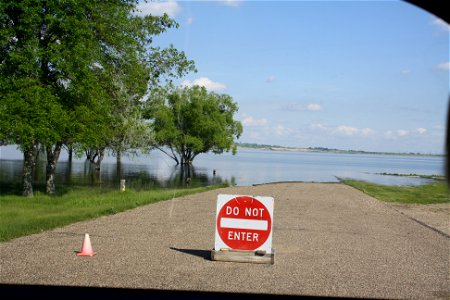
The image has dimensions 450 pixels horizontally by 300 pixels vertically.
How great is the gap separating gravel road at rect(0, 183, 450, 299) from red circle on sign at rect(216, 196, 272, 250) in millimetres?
433

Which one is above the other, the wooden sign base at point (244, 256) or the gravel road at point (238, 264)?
the wooden sign base at point (244, 256)

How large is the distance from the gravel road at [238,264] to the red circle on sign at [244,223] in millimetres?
433

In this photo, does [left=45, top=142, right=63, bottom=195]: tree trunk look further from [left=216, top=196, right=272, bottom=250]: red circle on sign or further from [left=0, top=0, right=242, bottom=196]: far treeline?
[left=216, top=196, right=272, bottom=250]: red circle on sign

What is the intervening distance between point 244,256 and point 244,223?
0.58 metres

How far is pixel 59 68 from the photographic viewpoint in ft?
67.5

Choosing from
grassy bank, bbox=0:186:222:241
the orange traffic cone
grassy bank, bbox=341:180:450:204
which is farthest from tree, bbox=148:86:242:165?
the orange traffic cone

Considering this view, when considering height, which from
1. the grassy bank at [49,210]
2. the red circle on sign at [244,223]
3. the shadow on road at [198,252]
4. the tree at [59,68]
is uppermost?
the tree at [59,68]

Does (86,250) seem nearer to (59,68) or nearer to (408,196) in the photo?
(59,68)

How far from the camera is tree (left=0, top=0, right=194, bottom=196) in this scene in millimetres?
19469

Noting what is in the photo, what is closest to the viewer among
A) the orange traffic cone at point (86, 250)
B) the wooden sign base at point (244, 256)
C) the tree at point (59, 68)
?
the wooden sign base at point (244, 256)

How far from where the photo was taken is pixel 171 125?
65438 millimetres

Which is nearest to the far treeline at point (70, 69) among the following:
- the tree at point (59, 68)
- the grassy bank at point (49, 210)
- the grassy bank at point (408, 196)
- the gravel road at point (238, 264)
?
the tree at point (59, 68)

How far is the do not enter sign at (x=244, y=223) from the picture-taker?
9.30 m

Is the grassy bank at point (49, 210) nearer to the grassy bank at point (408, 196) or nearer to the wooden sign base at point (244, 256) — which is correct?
the wooden sign base at point (244, 256)
